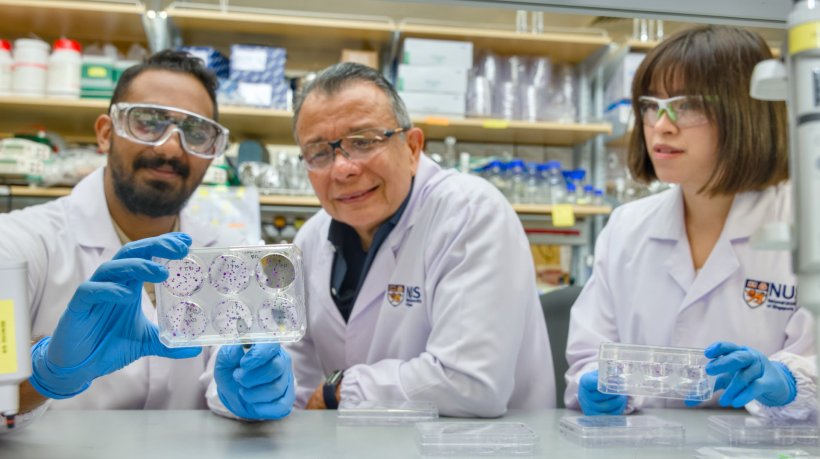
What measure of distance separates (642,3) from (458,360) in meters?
0.84

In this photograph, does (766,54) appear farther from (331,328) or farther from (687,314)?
(331,328)

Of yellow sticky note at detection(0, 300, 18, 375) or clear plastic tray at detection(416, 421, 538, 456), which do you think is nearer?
yellow sticky note at detection(0, 300, 18, 375)

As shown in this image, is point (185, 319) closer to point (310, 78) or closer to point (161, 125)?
point (161, 125)

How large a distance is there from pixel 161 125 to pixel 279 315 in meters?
0.91

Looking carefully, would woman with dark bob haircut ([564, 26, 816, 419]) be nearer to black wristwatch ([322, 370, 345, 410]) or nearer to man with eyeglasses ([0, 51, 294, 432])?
Result: black wristwatch ([322, 370, 345, 410])

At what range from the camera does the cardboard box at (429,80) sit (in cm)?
327

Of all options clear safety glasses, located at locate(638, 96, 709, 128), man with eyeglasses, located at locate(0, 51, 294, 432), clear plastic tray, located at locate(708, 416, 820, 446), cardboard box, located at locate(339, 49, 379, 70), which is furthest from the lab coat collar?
cardboard box, located at locate(339, 49, 379, 70)

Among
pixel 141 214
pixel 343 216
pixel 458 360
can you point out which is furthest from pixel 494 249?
pixel 141 214

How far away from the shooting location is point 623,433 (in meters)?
1.06

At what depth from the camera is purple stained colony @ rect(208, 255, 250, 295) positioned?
990mm

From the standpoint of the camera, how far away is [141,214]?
1.86m

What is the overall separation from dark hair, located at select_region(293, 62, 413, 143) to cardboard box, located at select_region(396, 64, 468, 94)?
1.58 m

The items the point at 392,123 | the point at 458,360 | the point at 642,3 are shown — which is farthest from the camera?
the point at 392,123

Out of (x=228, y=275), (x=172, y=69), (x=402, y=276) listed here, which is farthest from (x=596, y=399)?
(x=172, y=69)
